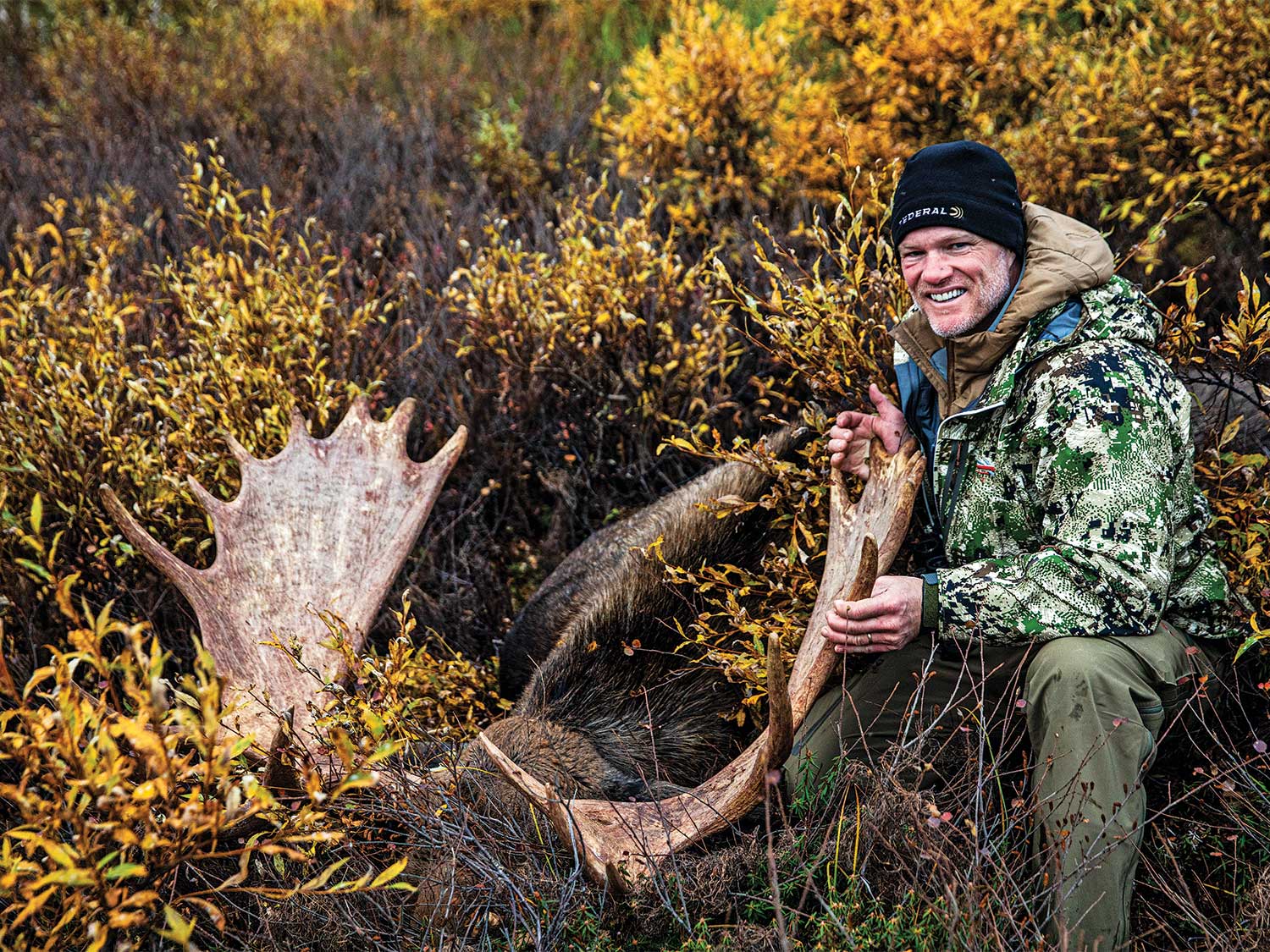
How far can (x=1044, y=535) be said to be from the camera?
2.53 metres

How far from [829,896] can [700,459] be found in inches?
92.9

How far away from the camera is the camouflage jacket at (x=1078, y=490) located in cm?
239

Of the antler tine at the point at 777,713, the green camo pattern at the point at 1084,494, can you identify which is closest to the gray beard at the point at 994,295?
the green camo pattern at the point at 1084,494

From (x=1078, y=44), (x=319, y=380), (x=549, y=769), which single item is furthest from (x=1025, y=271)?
(x=1078, y=44)

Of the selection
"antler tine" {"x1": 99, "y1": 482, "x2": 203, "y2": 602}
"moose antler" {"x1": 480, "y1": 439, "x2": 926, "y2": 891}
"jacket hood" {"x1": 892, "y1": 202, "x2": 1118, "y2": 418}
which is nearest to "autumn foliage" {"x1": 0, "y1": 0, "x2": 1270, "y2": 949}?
"moose antler" {"x1": 480, "y1": 439, "x2": 926, "y2": 891}

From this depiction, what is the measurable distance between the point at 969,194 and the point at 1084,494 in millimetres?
887

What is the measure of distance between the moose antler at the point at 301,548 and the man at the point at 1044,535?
1506 mm

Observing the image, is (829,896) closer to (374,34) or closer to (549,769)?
(549,769)

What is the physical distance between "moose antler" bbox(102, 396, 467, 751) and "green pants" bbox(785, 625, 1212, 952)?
1503 mm

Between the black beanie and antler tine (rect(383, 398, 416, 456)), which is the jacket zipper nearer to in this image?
the black beanie

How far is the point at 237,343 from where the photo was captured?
157 inches

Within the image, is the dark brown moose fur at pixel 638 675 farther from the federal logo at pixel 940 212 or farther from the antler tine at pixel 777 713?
the federal logo at pixel 940 212

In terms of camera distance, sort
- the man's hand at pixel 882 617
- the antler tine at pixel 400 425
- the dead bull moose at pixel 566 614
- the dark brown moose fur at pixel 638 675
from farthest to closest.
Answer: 1. the antler tine at pixel 400 425
2. the dark brown moose fur at pixel 638 675
3. the dead bull moose at pixel 566 614
4. the man's hand at pixel 882 617

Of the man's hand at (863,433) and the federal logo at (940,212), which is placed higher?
the federal logo at (940,212)
